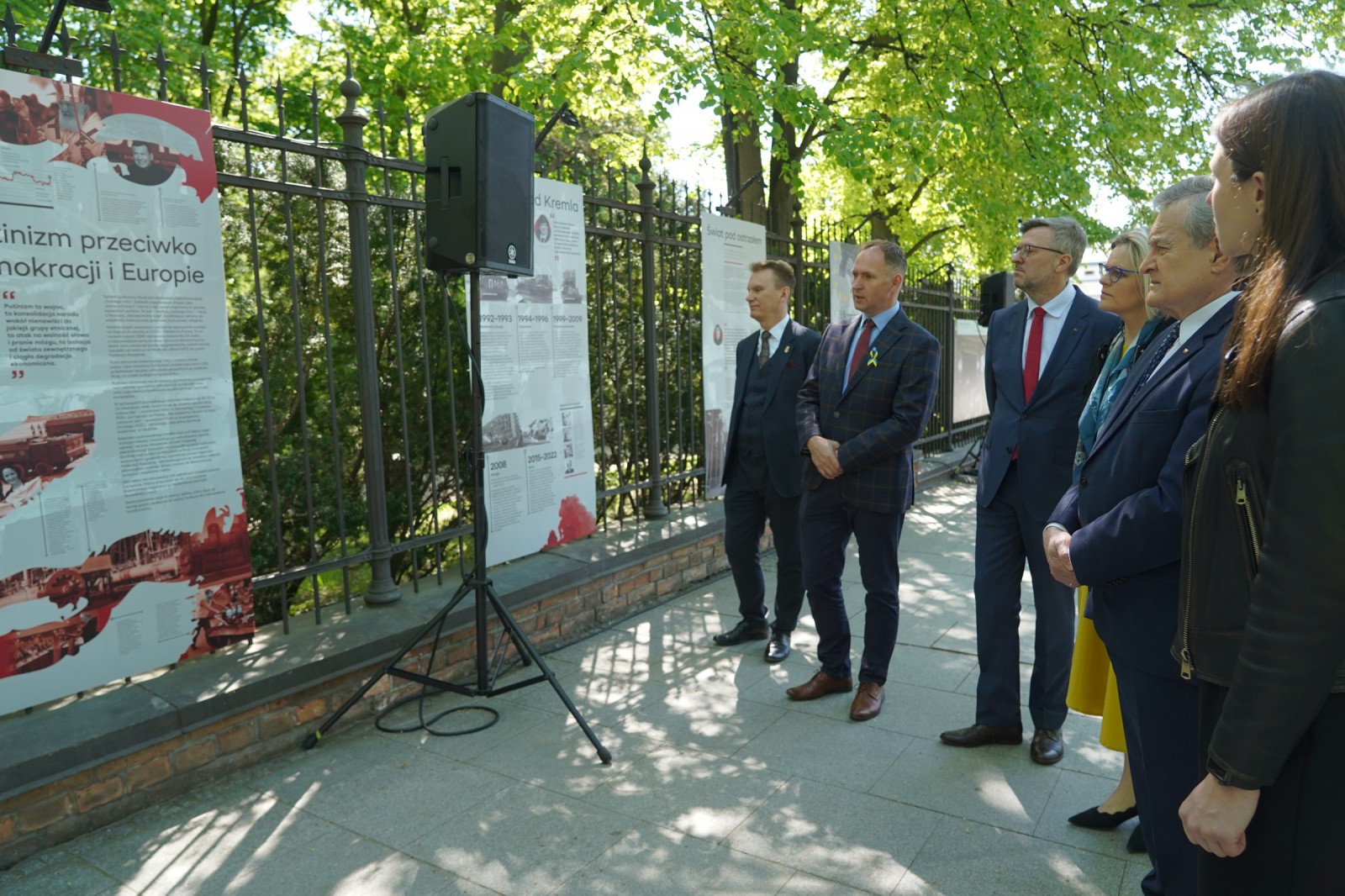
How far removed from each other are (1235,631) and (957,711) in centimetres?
301

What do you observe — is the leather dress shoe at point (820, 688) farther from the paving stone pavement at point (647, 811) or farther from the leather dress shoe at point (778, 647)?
the leather dress shoe at point (778, 647)

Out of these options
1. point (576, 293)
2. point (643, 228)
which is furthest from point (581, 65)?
point (576, 293)

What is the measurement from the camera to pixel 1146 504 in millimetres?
2107

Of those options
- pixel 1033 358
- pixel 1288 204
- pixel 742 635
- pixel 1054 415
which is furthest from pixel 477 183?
pixel 1288 204

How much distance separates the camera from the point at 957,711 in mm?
4324

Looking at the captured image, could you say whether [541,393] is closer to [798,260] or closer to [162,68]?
[162,68]

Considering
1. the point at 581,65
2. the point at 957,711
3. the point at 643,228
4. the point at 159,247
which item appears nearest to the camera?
the point at 159,247

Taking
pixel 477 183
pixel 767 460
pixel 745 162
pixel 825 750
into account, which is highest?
pixel 745 162

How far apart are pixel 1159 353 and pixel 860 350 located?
210cm

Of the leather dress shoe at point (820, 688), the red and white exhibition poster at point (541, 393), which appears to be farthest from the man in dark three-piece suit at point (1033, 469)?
the red and white exhibition poster at point (541, 393)

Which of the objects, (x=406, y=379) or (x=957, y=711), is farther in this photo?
(x=406, y=379)

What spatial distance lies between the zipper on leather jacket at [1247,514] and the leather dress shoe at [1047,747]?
2627 mm

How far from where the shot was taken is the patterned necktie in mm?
2254

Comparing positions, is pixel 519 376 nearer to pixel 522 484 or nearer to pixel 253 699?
pixel 522 484
